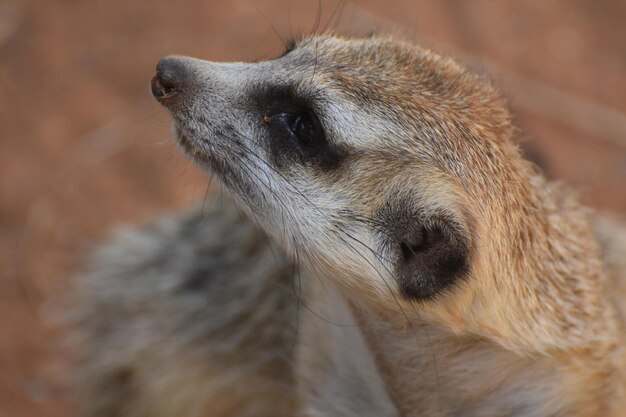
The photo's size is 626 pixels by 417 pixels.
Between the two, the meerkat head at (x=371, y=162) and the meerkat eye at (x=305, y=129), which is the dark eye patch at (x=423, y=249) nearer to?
the meerkat head at (x=371, y=162)

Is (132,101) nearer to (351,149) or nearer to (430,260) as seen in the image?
(351,149)

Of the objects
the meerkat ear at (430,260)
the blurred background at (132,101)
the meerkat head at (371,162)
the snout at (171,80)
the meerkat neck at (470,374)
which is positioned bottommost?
the meerkat neck at (470,374)

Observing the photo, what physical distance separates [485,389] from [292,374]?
68 cm

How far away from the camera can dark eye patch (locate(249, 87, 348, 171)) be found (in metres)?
2.00

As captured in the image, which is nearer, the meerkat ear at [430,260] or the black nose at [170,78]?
the meerkat ear at [430,260]

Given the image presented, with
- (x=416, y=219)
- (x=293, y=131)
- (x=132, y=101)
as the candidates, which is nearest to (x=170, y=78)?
(x=293, y=131)

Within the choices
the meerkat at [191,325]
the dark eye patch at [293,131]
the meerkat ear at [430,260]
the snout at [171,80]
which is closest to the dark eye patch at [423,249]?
the meerkat ear at [430,260]

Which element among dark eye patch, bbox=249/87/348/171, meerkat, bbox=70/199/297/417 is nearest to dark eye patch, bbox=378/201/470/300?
dark eye patch, bbox=249/87/348/171

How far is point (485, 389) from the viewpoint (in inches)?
86.3

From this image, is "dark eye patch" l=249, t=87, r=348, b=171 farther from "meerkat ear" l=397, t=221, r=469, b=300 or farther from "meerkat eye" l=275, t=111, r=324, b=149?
"meerkat ear" l=397, t=221, r=469, b=300

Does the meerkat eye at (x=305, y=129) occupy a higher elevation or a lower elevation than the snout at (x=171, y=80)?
lower

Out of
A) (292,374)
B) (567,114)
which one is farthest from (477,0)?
(292,374)

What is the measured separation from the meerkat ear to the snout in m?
0.57

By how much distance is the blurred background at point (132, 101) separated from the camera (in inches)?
142
